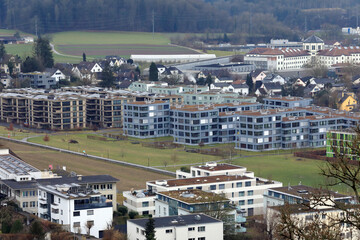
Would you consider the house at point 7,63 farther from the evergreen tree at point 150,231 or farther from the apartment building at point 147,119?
the evergreen tree at point 150,231

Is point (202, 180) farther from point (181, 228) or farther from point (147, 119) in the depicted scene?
point (147, 119)

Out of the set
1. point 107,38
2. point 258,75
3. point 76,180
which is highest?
point 107,38

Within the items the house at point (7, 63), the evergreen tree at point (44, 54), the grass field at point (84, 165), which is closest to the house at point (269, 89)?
the evergreen tree at point (44, 54)

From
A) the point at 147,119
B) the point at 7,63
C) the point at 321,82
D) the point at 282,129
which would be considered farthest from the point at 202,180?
the point at 7,63

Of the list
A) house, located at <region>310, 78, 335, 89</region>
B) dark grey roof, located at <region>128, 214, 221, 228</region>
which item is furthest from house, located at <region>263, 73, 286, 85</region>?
dark grey roof, located at <region>128, 214, 221, 228</region>

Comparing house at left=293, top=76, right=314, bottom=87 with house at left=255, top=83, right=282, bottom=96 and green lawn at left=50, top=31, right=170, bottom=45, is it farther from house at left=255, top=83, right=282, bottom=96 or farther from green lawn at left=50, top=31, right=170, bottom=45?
green lawn at left=50, top=31, right=170, bottom=45
